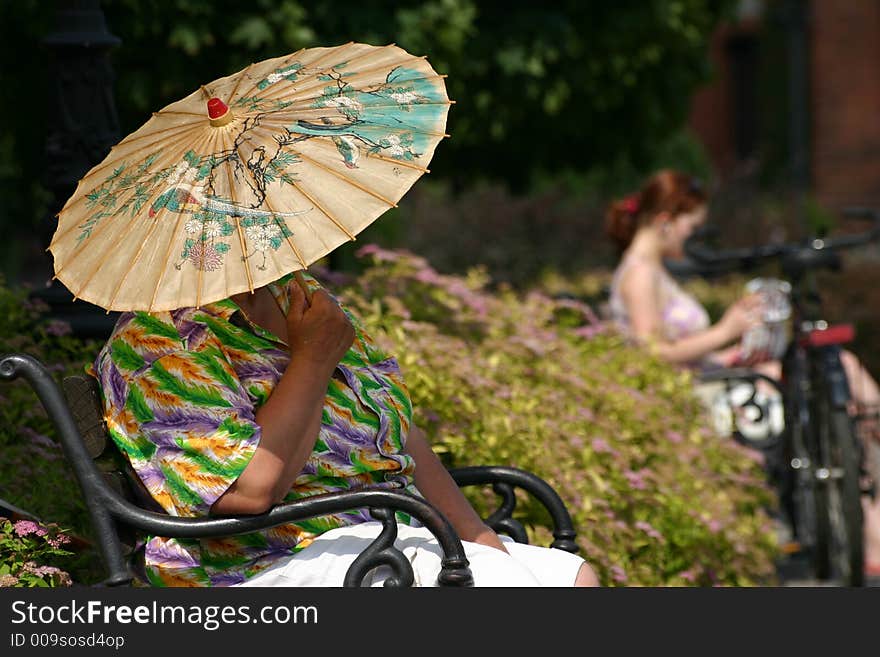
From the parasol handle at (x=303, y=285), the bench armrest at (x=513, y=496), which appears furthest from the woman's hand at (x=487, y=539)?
the parasol handle at (x=303, y=285)

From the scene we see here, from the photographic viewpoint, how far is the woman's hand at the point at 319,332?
2920 millimetres

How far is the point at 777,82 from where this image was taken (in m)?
25.7

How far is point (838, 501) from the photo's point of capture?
19.1 feet

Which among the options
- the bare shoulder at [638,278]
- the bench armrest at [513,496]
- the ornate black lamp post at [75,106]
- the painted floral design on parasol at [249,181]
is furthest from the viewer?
the bare shoulder at [638,278]

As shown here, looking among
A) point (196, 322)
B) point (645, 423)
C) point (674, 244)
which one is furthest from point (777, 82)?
point (196, 322)

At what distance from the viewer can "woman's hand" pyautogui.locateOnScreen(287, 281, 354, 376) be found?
2.92m

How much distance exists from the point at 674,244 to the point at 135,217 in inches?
170

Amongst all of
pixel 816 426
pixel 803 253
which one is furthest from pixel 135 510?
pixel 803 253

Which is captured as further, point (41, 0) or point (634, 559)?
point (41, 0)

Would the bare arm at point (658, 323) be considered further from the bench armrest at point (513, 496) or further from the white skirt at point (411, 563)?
the white skirt at point (411, 563)

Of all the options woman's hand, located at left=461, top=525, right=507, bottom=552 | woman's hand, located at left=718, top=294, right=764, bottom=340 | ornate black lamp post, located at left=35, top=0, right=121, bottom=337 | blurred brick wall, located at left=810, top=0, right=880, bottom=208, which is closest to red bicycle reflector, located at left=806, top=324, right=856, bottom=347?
woman's hand, located at left=718, top=294, right=764, bottom=340

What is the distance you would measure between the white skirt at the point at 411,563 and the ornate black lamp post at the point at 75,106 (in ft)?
5.60

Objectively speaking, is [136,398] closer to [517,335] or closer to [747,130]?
[517,335]

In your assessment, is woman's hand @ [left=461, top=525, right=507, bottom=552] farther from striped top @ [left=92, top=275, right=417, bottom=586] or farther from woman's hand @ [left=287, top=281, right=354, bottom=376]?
woman's hand @ [left=287, top=281, right=354, bottom=376]
